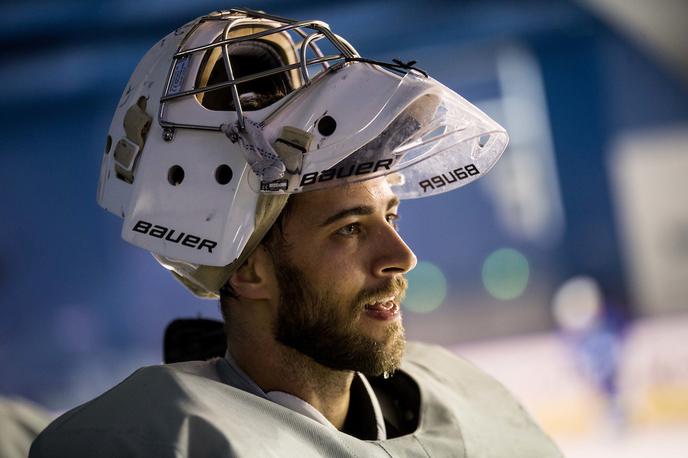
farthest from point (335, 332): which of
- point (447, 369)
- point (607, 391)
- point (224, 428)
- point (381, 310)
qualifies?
point (607, 391)

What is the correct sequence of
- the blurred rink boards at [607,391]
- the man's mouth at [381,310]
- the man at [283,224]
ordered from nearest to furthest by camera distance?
the man at [283,224] → the man's mouth at [381,310] → the blurred rink boards at [607,391]

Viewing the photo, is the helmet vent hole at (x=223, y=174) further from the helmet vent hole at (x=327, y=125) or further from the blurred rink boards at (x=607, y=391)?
the blurred rink boards at (x=607, y=391)

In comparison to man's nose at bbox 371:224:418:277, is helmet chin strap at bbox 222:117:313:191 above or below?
Answer: above

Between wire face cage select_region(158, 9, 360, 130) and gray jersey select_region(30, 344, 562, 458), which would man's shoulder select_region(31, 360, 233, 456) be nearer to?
gray jersey select_region(30, 344, 562, 458)

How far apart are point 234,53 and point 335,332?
1.49 feet

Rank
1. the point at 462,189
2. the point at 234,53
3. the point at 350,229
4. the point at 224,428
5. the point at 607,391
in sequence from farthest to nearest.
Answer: the point at 462,189 → the point at 607,391 → the point at 234,53 → the point at 350,229 → the point at 224,428

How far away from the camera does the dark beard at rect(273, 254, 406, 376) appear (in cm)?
126

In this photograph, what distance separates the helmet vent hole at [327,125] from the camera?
1188 mm

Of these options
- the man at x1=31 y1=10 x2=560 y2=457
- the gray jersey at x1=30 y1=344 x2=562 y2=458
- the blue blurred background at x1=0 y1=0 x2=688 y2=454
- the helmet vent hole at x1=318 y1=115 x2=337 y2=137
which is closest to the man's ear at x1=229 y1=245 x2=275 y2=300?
the man at x1=31 y1=10 x2=560 y2=457

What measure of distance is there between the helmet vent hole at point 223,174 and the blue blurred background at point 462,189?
1.79 m

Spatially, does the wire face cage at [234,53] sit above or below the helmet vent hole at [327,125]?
above

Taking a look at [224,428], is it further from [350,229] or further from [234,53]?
[234,53]

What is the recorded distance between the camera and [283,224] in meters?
1.30

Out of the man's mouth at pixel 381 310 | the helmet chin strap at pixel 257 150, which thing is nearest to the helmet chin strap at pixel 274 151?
the helmet chin strap at pixel 257 150
